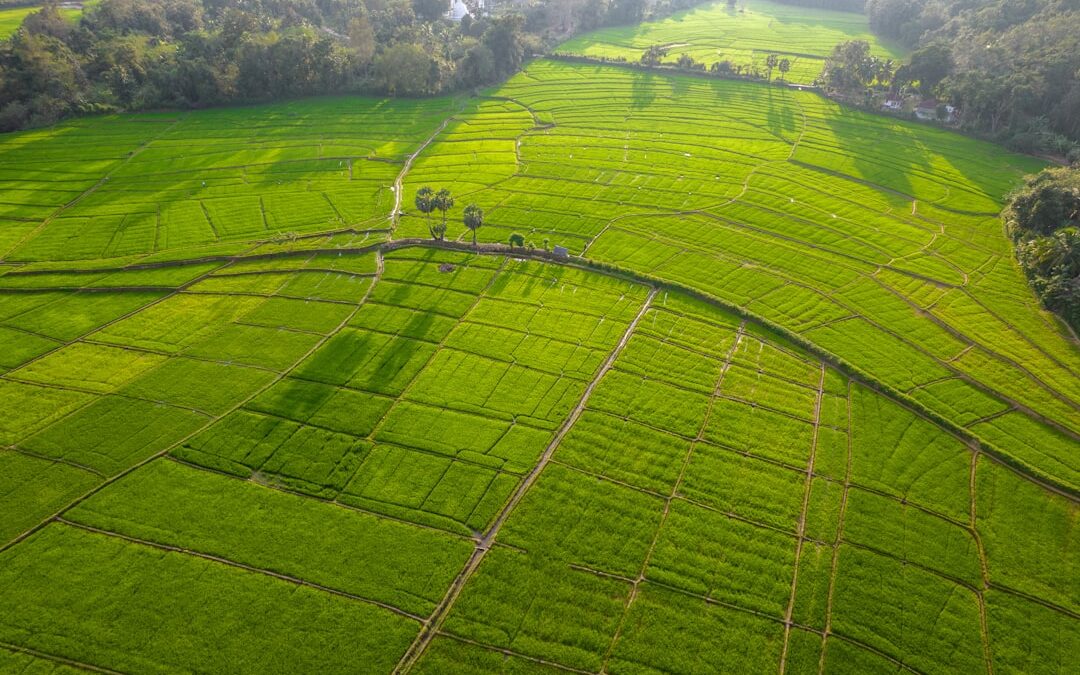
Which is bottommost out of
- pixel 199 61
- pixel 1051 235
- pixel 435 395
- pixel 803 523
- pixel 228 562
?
pixel 228 562

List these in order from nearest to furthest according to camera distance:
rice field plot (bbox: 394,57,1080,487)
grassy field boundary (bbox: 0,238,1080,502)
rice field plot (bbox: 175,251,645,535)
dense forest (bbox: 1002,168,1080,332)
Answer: rice field plot (bbox: 175,251,645,535)
grassy field boundary (bbox: 0,238,1080,502)
rice field plot (bbox: 394,57,1080,487)
dense forest (bbox: 1002,168,1080,332)

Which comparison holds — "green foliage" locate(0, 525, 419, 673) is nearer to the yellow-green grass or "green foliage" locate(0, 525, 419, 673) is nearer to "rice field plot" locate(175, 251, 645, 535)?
"rice field plot" locate(175, 251, 645, 535)

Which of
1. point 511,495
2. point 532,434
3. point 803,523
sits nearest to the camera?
point 803,523

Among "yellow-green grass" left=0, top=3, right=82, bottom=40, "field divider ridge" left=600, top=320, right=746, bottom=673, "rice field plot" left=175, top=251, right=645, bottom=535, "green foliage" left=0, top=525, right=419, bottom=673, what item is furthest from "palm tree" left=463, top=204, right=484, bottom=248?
"yellow-green grass" left=0, top=3, right=82, bottom=40

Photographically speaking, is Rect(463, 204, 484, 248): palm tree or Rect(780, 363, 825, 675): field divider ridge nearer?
Rect(780, 363, 825, 675): field divider ridge

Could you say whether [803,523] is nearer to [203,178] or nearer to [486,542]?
[486,542]

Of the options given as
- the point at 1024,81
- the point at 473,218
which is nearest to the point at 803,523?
the point at 473,218
